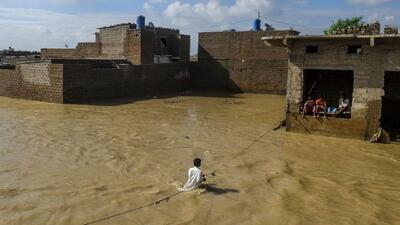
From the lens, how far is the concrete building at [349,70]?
576 inches

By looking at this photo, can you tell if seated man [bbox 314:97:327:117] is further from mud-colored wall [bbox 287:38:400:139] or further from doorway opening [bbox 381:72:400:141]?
doorway opening [bbox 381:72:400:141]

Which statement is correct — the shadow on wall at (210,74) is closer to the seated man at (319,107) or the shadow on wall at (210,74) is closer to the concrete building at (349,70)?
the concrete building at (349,70)

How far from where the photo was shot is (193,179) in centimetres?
882

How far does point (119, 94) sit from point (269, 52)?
36.9 ft

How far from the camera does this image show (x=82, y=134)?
48.6 ft

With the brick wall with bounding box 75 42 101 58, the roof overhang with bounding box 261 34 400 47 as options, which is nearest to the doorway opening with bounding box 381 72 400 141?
the roof overhang with bounding box 261 34 400 47

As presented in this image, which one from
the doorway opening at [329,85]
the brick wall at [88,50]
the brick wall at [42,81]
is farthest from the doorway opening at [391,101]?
the brick wall at [88,50]

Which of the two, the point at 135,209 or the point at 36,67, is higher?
the point at 36,67

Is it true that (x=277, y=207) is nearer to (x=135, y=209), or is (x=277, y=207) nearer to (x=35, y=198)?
(x=135, y=209)

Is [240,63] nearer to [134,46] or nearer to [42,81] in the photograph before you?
[134,46]

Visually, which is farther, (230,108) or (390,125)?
(230,108)

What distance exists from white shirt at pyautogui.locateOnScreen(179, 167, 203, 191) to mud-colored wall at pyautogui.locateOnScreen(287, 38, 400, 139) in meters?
7.99

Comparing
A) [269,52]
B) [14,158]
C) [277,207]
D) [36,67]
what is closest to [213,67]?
[269,52]

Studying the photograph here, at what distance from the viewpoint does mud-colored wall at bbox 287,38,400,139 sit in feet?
48.1
